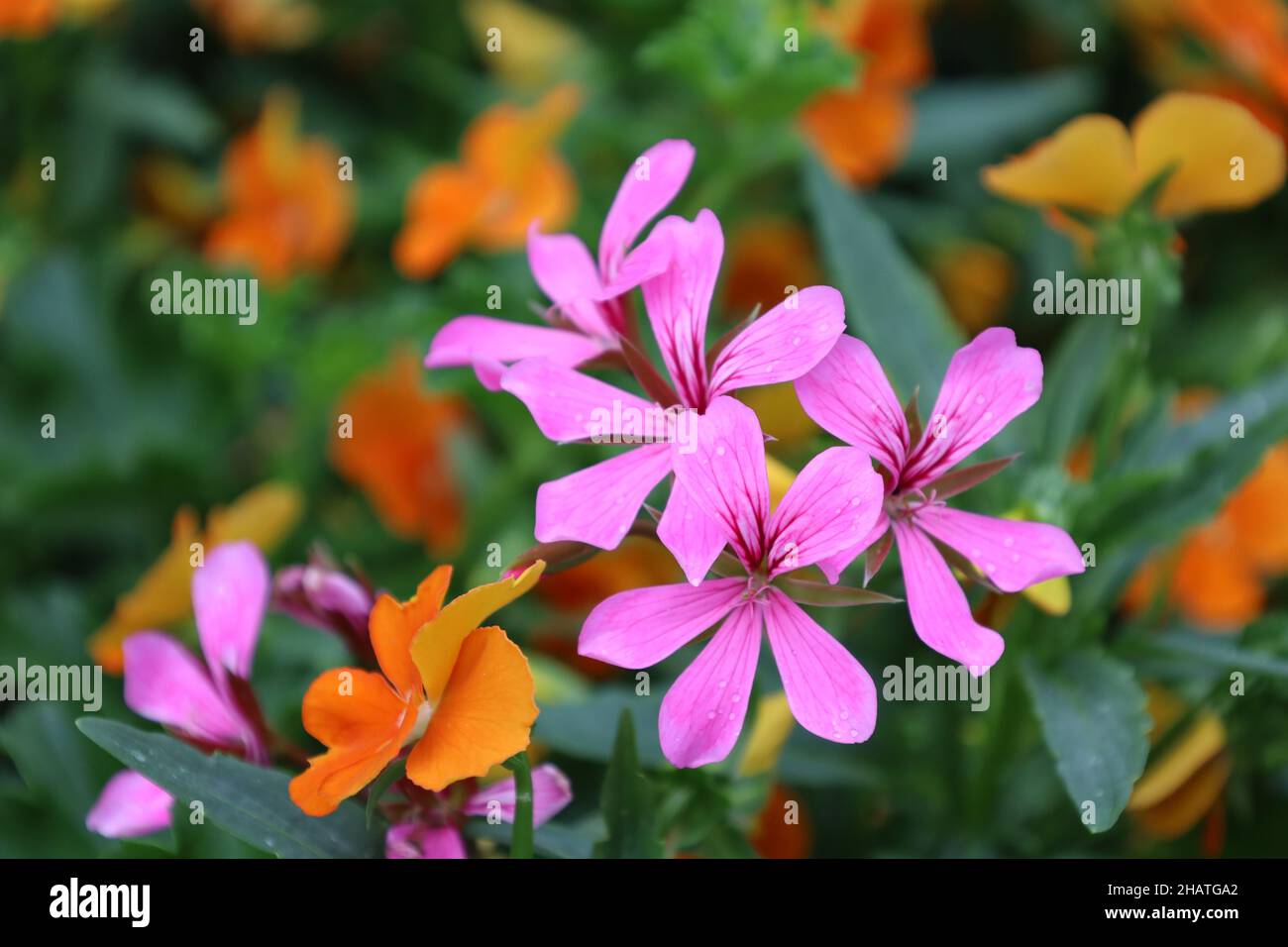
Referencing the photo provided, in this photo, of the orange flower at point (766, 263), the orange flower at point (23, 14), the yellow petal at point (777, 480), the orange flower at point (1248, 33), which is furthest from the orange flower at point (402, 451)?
the orange flower at point (1248, 33)

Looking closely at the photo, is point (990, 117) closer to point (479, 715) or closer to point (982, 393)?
point (982, 393)

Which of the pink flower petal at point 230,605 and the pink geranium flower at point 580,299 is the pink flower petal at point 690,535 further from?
the pink flower petal at point 230,605

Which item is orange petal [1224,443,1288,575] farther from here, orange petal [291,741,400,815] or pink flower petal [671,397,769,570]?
orange petal [291,741,400,815]

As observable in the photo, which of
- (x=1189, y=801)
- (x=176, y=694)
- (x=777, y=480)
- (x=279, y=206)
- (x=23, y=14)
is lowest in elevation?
(x=1189, y=801)
